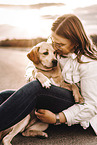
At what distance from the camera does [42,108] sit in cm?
257

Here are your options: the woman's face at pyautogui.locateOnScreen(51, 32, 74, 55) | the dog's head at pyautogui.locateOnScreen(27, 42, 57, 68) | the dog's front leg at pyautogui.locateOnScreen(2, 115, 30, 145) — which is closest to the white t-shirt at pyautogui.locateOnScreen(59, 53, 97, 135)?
the woman's face at pyautogui.locateOnScreen(51, 32, 74, 55)

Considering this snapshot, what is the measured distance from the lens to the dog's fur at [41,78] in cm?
246

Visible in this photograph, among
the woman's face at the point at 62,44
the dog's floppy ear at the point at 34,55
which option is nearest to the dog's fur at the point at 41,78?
the dog's floppy ear at the point at 34,55

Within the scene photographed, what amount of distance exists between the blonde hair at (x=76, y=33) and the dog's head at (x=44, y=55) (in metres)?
0.49

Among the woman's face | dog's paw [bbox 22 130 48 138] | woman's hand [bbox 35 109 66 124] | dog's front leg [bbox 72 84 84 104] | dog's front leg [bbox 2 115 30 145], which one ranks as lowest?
dog's paw [bbox 22 130 48 138]

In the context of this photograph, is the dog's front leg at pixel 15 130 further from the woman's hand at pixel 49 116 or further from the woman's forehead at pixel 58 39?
the woman's forehead at pixel 58 39

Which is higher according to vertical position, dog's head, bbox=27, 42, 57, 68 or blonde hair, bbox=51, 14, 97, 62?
blonde hair, bbox=51, 14, 97, 62

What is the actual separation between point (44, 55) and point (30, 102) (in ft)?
3.21

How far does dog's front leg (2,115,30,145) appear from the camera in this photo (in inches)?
93.4

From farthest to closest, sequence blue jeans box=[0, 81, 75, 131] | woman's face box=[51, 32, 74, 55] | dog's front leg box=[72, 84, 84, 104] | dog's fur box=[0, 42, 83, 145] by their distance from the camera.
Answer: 1. woman's face box=[51, 32, 74, 55]
2. dog's front leg box=[72, 84, 84, 104]
3. dog's fur box=[0, 42, 83, 145]
4. blue jeans box=[0, 81, 75, 131]

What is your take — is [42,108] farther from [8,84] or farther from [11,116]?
[8,84]

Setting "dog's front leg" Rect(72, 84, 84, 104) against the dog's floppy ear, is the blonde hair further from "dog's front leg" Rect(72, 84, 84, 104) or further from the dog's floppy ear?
the dog's floppy ear

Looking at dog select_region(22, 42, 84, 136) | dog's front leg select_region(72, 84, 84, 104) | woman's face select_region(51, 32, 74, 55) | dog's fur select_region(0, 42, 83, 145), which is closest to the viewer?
dog's fur select_region(0, 42, 83, 145)

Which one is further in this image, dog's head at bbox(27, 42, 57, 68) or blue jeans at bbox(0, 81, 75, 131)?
dog's head at bbox(27, 42, 57, 68)
